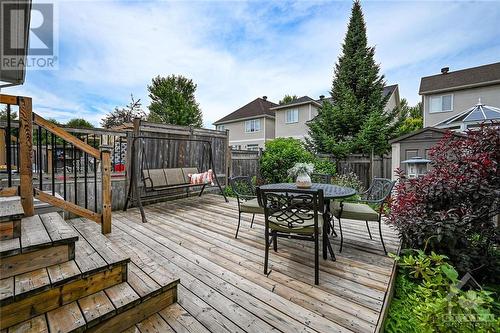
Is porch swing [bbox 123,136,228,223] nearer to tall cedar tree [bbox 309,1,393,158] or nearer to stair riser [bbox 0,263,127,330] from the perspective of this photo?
stair riser [bbox 0,263,127,330]

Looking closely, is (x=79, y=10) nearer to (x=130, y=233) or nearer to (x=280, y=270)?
(x=130, y=233)

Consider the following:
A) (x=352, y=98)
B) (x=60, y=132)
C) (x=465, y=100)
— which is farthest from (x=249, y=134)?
(x=60, y=132)

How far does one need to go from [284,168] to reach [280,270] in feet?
17.5

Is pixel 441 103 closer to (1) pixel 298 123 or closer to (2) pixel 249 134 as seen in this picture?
(1) pixel 298 123

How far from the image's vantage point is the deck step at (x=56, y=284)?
125 cm

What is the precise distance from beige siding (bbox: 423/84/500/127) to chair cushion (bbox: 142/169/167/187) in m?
14.4

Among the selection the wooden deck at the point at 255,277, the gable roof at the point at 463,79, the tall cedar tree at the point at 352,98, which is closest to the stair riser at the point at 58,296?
the wooden deck at the point at 255,277

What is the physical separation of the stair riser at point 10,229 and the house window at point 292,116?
14993 mm

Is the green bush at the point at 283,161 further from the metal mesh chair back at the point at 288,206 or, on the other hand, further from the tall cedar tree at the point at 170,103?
the tall cedar tree at the point at 170,103

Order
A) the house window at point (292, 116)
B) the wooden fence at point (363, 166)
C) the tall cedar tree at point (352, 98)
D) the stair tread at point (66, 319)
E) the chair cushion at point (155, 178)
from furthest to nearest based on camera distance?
the house window at point (292, 116) → the tall cedar tree at point (352, 98) → the wooden fence at point (363, 166) → the chair cushion at point (155, 178) → the stair tread at point (66, 319)

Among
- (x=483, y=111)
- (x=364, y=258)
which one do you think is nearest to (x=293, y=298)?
(x=364, y=258)

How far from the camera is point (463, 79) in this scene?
11656mm

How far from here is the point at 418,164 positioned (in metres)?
5.62

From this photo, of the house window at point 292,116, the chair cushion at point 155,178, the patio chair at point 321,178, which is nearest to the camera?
the patio chair at point 321,178
